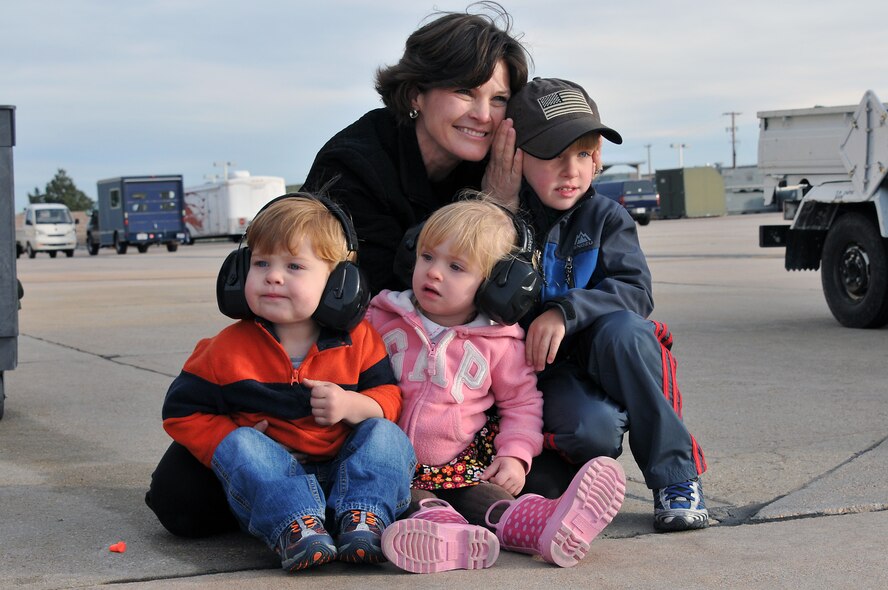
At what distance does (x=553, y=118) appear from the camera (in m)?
3.81

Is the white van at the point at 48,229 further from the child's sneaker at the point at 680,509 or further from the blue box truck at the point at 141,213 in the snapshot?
the child's sneaker at the point at 680,509

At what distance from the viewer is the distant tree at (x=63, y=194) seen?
97.7 meters

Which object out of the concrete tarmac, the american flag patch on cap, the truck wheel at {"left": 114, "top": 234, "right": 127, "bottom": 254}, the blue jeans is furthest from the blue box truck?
the blue jeans

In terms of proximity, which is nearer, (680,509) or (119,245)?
(680,509)

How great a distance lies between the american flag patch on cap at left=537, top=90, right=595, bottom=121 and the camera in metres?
3.83

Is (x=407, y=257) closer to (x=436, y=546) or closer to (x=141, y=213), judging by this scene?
(x=436, y=546)

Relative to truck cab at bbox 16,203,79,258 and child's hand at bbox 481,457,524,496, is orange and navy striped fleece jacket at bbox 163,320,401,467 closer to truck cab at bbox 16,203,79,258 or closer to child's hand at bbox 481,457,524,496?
child's hand at bbox 481,457,524,496

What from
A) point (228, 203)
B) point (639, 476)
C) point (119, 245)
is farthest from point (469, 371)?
point (228, 203)

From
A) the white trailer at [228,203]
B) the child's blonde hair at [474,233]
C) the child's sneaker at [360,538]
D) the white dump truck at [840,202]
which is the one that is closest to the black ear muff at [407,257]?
the child's blonde hair at [474,233]

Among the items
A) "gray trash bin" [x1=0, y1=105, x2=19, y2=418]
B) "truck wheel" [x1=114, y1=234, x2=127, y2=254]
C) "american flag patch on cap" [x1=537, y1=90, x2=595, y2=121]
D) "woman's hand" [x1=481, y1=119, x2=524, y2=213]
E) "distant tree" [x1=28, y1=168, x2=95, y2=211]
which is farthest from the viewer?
"distant tree" [x1=28, y1=168, x2=95, y2=211]

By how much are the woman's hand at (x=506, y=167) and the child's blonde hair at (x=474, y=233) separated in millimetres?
319

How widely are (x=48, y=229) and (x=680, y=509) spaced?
3721 centimetres

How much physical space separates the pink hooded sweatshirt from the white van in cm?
3655

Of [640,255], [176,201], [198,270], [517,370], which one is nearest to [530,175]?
[640,255]
